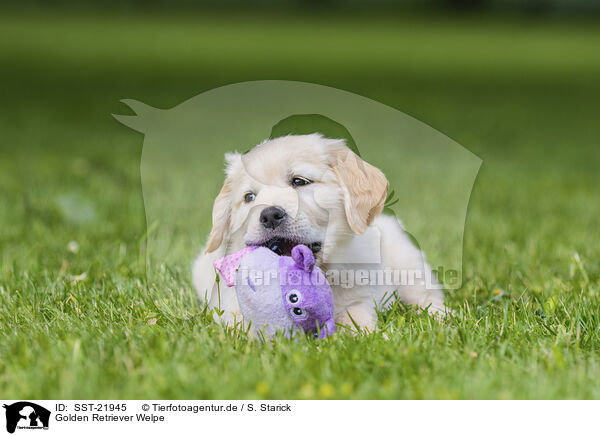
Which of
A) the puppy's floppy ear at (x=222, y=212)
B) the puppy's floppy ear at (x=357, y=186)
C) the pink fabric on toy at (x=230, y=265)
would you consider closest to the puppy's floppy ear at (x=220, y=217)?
the puppy's floppy ear at (x=222, y=212)

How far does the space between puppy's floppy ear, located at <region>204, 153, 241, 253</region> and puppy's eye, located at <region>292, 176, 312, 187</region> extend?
0.29 meters

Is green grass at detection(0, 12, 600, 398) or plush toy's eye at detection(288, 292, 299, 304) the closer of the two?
green grass at detection(0, 12, 600, 398)

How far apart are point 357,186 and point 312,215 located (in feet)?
0.76

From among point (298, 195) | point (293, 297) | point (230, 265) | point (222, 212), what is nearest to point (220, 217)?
point (222, 212)

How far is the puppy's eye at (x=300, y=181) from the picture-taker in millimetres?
2627

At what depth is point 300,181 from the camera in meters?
2.63

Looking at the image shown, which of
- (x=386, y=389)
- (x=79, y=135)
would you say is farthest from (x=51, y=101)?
(x=386, y=389)

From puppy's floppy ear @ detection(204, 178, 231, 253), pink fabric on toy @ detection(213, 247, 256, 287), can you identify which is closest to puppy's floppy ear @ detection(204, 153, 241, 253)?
puppy's floppy ear @ detection(204, 178, 231, 253)

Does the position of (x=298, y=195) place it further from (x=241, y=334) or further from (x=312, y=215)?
(x=241, y=334)
